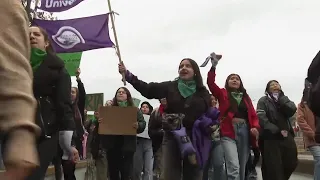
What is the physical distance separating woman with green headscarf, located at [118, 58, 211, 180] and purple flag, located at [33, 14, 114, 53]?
505 centimetres

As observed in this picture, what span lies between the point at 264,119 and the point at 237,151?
2.04ft

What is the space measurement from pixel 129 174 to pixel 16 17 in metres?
7.99

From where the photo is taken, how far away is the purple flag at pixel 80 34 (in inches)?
496

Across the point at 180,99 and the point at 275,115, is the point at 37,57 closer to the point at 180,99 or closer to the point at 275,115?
the point at 180,99

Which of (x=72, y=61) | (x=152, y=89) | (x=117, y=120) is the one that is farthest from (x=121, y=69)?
(x=72, y=61)

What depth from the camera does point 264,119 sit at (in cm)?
878

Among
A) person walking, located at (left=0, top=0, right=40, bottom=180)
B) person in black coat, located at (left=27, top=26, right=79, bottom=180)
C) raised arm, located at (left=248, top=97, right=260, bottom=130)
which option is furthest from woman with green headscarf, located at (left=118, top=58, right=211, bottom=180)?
person walking, located at (left=0, top=0, right=40, bottom=180)

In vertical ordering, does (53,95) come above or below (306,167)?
above

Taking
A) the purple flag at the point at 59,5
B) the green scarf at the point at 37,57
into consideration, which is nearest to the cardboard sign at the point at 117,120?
the purple flag at the point at 59,5

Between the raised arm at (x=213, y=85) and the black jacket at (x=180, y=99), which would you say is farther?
the raised arm at (x=213, y=85)

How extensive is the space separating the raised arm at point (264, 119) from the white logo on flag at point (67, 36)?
16.0 feet

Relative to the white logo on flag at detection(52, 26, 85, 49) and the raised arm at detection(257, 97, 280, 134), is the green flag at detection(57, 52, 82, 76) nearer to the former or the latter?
the white logo on flag at detection(52, 26, 85, 49)

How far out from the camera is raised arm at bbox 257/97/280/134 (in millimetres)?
8627

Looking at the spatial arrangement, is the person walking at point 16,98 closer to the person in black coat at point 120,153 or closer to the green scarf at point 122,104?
the person in black coat at point 120,153
